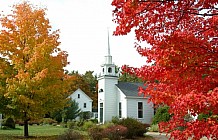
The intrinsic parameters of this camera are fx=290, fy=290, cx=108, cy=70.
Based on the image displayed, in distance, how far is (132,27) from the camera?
5488 millimetres

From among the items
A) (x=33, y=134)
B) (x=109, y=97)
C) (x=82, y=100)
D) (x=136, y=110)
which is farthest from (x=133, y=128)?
(x=82, y=100)

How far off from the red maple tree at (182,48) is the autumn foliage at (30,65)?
39.9 feet

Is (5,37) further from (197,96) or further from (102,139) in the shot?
(197,96)

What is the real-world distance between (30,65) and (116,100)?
1925 cm

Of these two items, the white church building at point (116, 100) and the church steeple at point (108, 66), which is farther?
the church steeple at point (108, 66)

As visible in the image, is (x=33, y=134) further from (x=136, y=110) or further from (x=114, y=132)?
(x=136, y=110)

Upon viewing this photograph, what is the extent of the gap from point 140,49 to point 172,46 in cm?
180

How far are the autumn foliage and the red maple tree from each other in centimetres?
1215

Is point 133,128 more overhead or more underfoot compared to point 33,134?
more overhead

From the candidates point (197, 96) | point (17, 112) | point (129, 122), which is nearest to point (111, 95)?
point (129, 122)

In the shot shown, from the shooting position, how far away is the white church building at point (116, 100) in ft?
111

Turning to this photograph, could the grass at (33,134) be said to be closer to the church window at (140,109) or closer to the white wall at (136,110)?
the white wall at (136,110)

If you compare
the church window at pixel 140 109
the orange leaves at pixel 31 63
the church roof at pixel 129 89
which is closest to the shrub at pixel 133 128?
the orange leaves at pixel 31 63

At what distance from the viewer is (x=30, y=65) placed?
1769 cm
